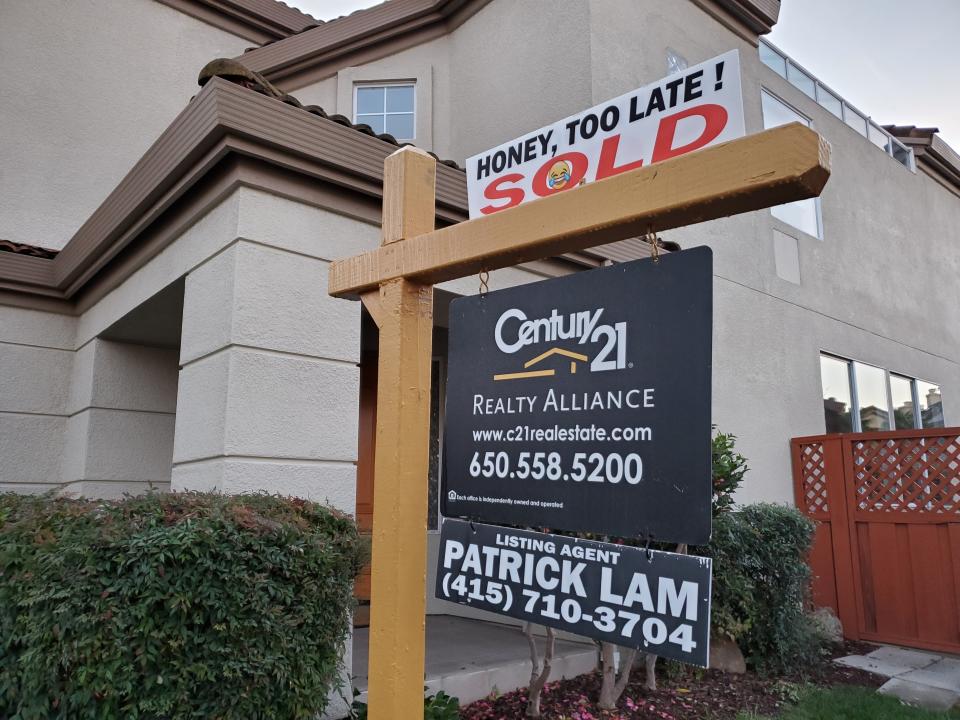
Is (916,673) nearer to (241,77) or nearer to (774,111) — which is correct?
(774,111)

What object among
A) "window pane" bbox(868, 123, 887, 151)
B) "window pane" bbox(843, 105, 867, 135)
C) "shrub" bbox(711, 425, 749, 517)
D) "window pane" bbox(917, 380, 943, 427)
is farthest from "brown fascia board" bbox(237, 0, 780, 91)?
"window pane" bbox(917, 380, 943, 427)

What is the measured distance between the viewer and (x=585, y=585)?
6.39 ft

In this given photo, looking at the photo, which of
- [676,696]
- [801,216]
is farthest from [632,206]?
[801,216]

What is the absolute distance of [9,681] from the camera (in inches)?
116

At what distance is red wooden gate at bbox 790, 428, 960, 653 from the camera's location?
6840 millimetres

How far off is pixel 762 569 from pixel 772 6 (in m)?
7.02

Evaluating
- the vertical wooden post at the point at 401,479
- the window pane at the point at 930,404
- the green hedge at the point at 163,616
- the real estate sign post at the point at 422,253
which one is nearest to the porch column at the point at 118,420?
the green hedge at the point at 163,616

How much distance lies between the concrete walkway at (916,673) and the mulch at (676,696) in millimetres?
199

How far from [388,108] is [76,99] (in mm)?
3540

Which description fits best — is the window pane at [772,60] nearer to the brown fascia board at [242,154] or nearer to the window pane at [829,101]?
the window pane at [829,101]

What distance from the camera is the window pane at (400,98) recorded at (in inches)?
353

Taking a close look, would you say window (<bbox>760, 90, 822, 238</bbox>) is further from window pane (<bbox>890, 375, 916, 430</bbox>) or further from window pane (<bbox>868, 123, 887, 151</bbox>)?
window pane (<bbox>890, 375, 916, 430</bbox>)

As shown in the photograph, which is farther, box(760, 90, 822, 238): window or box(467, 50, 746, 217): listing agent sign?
box(760, 90, 822, 238): window

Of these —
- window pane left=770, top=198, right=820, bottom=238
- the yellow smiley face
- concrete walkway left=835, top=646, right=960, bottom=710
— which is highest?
window pane left=770, top=198, right=820, bottom=238
